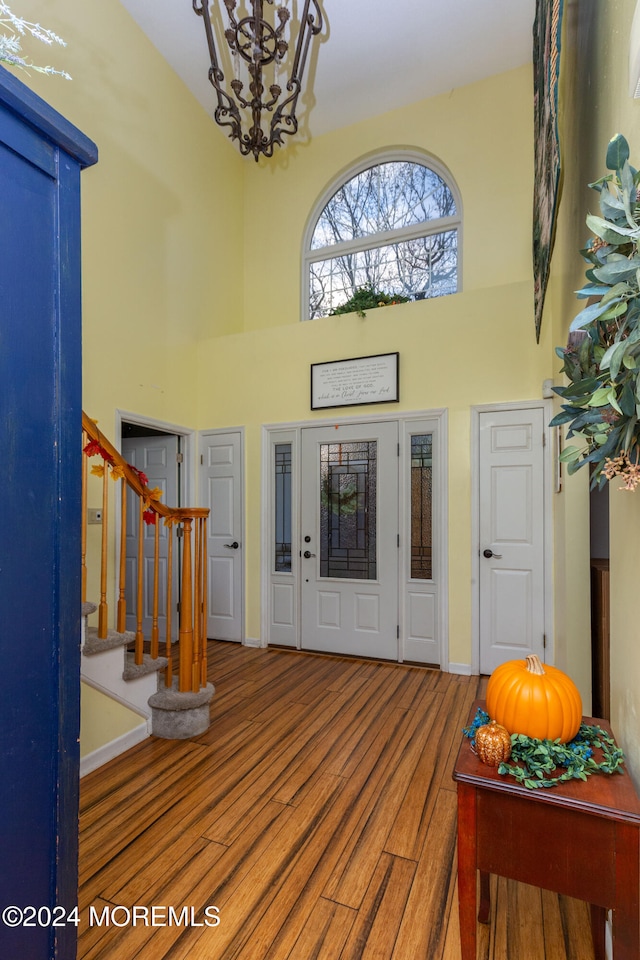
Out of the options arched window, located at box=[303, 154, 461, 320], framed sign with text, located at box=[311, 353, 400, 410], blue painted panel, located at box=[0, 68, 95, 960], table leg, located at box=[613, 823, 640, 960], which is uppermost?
arched window, located at box=[303, 154, 461, 320]

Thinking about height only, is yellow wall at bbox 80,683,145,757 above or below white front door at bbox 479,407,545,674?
below

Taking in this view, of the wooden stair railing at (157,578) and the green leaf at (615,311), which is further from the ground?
the green leaf at (615,311)

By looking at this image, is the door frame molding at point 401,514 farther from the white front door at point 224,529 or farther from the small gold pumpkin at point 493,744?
the small gold pumpkin at point 493,744

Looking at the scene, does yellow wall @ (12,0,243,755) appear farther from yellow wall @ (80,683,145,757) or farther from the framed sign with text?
the framed sign with text

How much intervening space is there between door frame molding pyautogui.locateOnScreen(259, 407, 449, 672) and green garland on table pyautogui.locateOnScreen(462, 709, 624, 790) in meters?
2.68

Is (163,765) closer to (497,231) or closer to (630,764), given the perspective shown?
(630,764)

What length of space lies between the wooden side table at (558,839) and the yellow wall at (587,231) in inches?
6.3

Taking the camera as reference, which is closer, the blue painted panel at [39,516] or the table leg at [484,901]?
the blue painted panel at [39,516]

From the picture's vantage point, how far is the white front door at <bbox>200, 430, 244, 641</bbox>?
4742mm

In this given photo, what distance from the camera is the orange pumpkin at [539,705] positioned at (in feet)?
4.10

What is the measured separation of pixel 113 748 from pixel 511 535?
308cm

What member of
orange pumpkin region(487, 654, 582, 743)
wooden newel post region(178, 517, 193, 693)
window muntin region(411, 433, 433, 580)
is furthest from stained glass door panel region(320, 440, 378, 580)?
orange pumpkin region(487, 654, 582, 743)

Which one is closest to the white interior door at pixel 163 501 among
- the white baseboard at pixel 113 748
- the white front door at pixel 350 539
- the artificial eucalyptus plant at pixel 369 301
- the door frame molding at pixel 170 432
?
the door frame molding at pixel 170 432

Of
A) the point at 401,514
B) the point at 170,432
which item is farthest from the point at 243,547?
the point at 401,514
